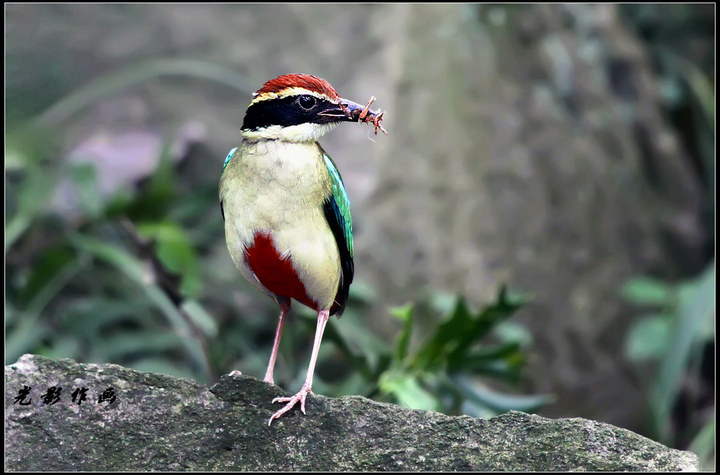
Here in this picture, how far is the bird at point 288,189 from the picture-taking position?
9.11 feet

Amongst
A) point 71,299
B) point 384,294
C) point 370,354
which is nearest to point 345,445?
point 370,354

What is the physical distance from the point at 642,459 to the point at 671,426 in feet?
15.0

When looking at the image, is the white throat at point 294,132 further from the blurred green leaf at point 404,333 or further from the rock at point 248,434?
the blurred green leaf at point 404,333

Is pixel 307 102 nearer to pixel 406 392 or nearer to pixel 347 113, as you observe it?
pixel 347 113

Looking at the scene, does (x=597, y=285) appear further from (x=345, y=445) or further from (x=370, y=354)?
(x=345, y=445)

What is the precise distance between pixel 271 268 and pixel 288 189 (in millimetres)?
277

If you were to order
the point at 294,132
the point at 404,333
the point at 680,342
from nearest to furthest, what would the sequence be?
the point at 294,132
the point at 404,333
the point at 680,342

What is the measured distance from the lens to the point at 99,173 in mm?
6004

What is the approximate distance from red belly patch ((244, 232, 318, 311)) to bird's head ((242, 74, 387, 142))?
356 mm

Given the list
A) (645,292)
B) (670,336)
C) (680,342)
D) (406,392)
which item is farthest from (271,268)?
(645,292)

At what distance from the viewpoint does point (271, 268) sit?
2.86 meters

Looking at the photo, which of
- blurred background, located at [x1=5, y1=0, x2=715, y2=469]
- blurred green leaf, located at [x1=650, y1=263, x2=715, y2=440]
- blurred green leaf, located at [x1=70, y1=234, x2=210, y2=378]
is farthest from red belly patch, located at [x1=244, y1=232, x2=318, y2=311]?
blurred green leaf, located at [x1=650, y1=263, x2=715, y2=440]

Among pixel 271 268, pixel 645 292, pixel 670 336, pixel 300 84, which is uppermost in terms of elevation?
pixel 645 292

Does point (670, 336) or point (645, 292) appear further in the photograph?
point (645, 292)
